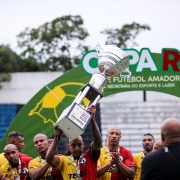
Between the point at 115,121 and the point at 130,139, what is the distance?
2265 mm

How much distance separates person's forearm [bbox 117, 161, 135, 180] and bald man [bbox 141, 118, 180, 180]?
10.5 ft

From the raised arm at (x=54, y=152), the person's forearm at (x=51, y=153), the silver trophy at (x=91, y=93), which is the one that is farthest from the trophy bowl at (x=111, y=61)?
the person's forearm at (x=51, y=153)

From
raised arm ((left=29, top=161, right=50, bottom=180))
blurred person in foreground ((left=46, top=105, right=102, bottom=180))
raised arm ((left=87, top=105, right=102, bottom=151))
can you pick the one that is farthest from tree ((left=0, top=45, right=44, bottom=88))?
raised arm ((left=87, top=105, right=102, bottom=151))

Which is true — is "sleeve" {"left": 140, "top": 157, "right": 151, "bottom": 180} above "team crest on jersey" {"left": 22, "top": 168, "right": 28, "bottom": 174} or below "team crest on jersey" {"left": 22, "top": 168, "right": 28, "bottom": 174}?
above

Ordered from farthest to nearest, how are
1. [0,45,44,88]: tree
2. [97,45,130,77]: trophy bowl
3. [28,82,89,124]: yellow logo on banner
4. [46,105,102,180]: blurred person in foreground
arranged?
[0,45,44,88]: tree < [28,82,89,124]: yellow logo on banner < [46,105,102,180]: blurred person in foreground < [97,45,130,77]: trophy bowl

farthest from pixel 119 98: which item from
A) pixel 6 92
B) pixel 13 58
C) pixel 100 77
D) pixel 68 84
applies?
pixel 100 77

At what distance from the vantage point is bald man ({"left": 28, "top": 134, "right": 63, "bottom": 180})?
8.52m

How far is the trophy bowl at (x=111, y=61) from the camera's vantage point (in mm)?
7336

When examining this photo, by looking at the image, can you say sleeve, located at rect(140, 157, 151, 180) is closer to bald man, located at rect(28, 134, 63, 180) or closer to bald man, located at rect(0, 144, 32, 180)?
bald man, located at rect(28, 134, 63, 180)

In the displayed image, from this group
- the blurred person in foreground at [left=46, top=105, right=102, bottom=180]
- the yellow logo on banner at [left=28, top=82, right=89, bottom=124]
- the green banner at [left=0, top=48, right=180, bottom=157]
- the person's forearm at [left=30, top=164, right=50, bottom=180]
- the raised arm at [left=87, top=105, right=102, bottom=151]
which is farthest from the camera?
the yellow logo on banner at [left=28, top=82, right=89, bottom=124]

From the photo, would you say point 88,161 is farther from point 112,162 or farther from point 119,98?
point 119,98

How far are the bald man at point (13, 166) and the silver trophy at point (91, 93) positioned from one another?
2.32 meters

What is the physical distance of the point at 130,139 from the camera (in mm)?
22359

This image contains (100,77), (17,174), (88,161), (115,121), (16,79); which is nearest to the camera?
(100,77)
